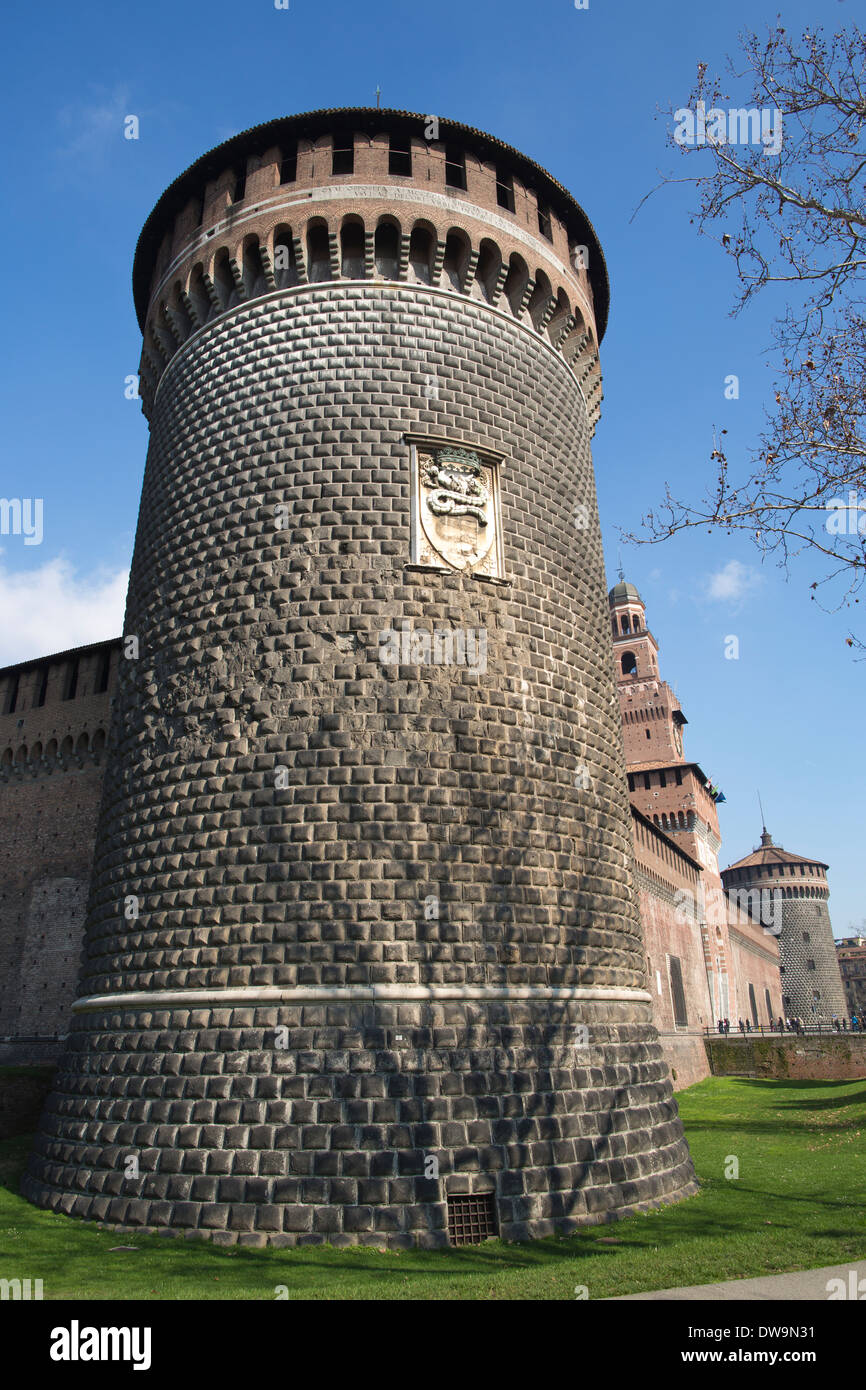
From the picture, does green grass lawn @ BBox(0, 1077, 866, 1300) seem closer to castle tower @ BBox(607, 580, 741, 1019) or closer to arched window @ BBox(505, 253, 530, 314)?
arched window @ BBox(505, 253, 530, 314)

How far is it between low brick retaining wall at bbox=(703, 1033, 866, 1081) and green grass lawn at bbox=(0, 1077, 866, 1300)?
20802 millimetres

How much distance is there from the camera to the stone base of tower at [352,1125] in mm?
7645

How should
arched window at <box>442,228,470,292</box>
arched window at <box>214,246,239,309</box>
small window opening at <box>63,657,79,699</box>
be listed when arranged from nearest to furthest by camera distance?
arched window at <box>442,228,470,292</box> < arched window at <box>214,246,239,309</box> < small window opening at <box>63,657,79,699</box>

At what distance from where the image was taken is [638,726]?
47281mm

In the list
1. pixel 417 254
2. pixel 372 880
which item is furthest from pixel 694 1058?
pixel 417 254

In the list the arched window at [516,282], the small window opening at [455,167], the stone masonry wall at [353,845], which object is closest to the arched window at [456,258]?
the stone masonry wall at [353,845]

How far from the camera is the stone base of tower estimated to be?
25.1 ft

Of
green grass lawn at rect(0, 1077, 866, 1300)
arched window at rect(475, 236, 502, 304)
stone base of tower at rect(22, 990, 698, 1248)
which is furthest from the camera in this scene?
arched window at rect(475, 236, 502, 304)

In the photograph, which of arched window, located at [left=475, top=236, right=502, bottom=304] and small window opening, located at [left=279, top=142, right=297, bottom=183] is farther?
small window opening, located at [left=279, top=142, right=297, bottom=183]

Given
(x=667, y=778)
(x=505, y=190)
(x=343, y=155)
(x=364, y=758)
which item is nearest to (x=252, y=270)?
(x=343, y=155)

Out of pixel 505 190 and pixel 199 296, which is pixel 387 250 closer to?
pixel 505 190

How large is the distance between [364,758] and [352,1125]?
138 inches

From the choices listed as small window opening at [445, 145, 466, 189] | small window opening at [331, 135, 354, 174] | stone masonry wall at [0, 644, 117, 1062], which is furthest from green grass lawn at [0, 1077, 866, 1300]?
small window opening at [445, 145, 466, 189]

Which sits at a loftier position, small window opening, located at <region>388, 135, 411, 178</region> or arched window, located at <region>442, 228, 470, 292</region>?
small window opening, located at <region>388, 135, 411, 178</region>
